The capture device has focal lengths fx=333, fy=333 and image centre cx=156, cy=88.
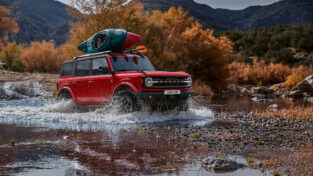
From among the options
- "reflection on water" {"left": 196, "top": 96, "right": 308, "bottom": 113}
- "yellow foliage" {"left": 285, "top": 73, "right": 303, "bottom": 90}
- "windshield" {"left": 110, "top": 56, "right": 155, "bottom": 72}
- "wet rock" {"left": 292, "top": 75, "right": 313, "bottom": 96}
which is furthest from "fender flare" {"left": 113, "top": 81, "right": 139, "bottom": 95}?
"yellow foliage" {"left": 285, "top": 73, "right": 303, "bottom": 90}

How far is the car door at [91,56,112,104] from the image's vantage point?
10164mm

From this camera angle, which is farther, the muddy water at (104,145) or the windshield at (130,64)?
the windshield at (130,64)

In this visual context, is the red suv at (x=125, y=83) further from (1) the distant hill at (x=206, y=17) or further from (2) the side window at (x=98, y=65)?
(1) the distant hill at (x=206, y=17)

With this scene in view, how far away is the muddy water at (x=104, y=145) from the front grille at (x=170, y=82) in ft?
3.07

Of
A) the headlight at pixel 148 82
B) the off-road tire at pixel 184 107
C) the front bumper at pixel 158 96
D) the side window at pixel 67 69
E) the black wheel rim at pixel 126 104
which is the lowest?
the off-road tire at pixel 184 107

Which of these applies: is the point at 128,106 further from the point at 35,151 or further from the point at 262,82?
the point at 262,82

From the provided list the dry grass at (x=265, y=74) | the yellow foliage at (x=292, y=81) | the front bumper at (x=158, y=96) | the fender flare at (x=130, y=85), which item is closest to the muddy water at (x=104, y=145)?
the front bumper at (x=158, y=96)

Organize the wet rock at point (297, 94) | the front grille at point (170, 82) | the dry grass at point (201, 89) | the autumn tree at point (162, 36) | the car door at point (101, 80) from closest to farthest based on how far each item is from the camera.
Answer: the front grille at point (170, 82), the car door at point (101, 80), the autumn tree at point (162, 36), the wet rock at point (297, 94), the dry grass at point (201, 89)

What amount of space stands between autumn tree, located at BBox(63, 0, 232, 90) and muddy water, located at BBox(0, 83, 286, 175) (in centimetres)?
1188

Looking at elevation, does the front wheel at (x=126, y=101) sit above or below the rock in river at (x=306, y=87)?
above

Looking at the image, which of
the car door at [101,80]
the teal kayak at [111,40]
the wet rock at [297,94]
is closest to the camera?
the car door at [101,80]

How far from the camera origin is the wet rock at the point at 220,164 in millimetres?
4533

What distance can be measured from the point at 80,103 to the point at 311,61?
41.9 metres

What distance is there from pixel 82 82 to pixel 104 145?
213 inches
